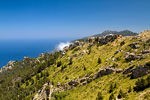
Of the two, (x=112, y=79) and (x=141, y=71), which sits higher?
(x=141, y=71)

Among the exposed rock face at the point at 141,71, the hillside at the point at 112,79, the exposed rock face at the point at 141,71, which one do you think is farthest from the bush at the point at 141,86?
the exposed rock face at the point at 141,71

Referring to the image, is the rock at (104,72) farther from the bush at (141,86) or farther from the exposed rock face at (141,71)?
the bush at (141,86)

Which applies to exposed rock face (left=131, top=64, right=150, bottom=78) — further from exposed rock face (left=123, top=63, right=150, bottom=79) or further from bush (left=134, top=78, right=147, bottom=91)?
bush (left=134, top=78, right=147, bottom=91)

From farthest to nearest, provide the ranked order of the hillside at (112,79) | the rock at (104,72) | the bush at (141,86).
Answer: the rock at (104,72) → the hillside at (112,79) → the bush at (141,86)

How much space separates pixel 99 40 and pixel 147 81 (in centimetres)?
11360

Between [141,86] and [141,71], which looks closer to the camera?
[141,86]

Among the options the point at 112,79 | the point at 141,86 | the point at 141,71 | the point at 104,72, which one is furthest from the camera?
the point at 104,72

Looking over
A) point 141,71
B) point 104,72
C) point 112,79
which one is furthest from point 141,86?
point 104,72

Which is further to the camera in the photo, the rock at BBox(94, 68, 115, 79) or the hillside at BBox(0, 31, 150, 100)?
the rock at BBox(94, 68, 115, 79)

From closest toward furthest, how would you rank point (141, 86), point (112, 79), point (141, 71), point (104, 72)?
1. point (141, 86)
2. point (141, 71)
3. point (112, 79)
4. point (104, 72)

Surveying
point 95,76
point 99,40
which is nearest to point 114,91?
point 95,76

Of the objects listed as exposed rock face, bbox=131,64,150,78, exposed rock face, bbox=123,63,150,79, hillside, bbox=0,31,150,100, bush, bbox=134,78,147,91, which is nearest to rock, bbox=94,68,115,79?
hillside, bbox=0,31,150,100

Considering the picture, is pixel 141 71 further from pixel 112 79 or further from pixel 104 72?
pixel 104 72

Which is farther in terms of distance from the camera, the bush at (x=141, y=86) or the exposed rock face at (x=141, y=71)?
Answer: the exposed rock face at (x=141, y=71)
